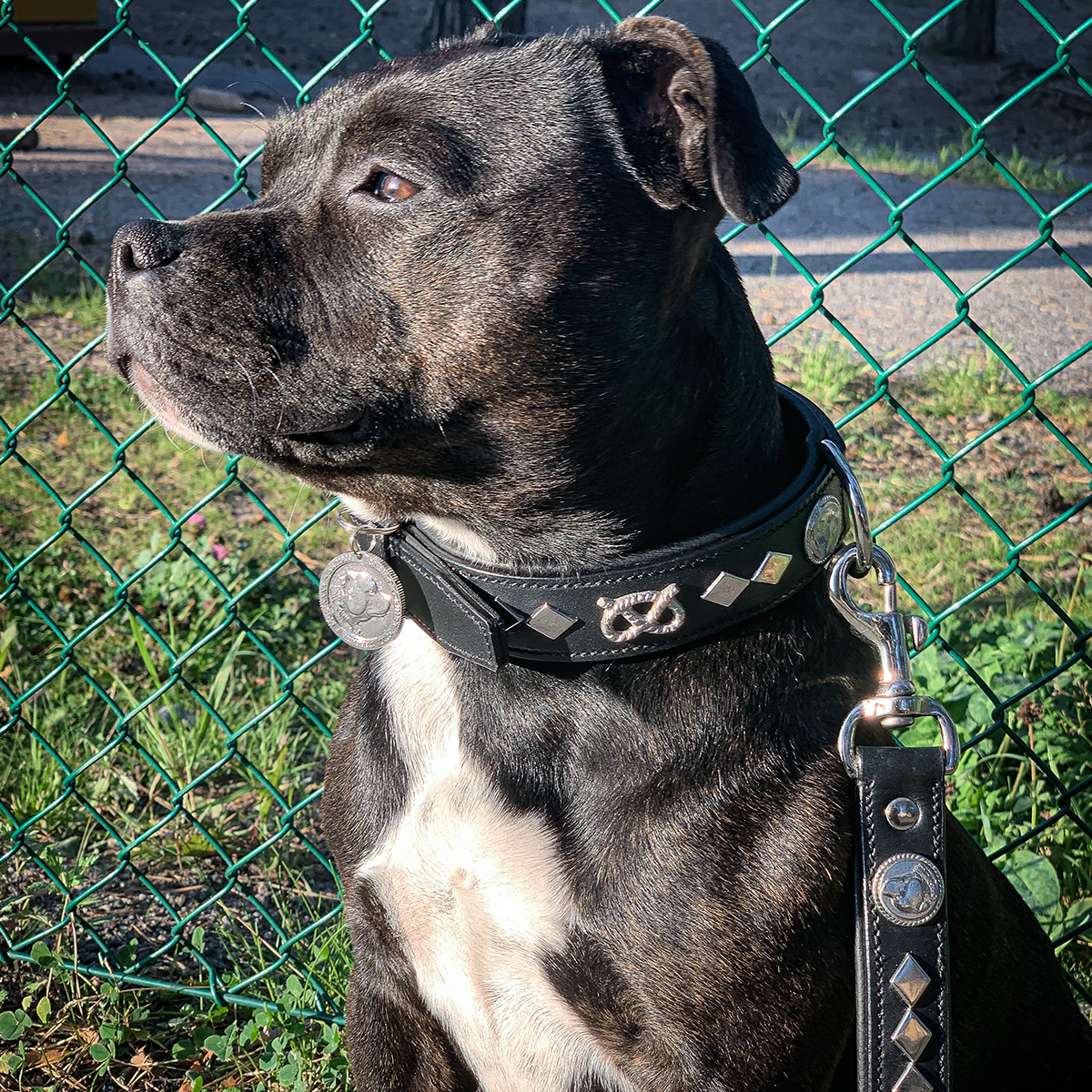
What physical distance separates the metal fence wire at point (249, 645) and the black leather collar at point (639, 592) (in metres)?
0.55

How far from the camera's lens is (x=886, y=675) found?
5.76ft

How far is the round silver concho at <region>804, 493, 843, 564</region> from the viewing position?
1.88 metres

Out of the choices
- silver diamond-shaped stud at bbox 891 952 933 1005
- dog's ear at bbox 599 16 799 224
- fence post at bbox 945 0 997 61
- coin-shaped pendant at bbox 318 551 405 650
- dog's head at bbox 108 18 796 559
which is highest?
dog's ear at bbox 599 16 799 224

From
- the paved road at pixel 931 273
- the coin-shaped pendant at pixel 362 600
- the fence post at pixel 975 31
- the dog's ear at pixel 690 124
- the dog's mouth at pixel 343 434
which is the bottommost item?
the fence post at pixel 975 31

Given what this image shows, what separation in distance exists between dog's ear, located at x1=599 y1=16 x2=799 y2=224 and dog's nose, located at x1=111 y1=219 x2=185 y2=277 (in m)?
0.76

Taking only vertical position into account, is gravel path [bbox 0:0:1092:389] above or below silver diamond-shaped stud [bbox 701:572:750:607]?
below

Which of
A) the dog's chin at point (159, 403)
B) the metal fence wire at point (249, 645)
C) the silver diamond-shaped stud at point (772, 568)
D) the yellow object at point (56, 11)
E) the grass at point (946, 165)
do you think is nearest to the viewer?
the silver diamond-shaped stud at point (772, 568)

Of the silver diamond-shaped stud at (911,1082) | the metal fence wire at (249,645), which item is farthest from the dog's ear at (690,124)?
the silver diamond-shaped stud at (911,1082)

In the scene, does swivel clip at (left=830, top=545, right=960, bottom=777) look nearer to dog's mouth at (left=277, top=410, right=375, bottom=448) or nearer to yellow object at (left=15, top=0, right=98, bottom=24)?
dog's mouth at (left=277, top=410, right=375, bottom=448)

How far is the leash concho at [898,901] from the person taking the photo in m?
1.76

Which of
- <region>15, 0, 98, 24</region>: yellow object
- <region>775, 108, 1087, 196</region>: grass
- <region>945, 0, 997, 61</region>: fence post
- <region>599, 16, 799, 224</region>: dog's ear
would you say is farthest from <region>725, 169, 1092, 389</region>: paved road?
<region>945, 0, 997, 61</region>: fence post

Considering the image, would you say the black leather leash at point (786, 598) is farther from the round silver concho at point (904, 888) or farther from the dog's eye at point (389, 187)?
the dog's eye at point (389, 187)

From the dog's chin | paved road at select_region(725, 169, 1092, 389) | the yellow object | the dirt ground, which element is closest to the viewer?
the dog's chin

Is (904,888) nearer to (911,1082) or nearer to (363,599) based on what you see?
(911,1082)
